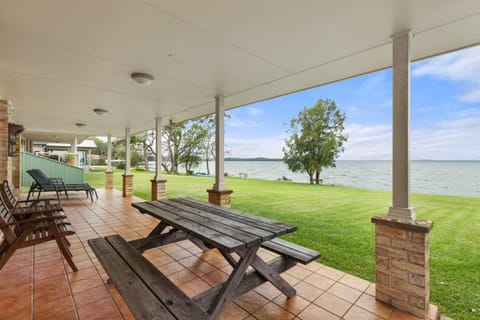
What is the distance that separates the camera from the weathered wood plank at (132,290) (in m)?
1.13

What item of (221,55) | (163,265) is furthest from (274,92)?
(163,265)

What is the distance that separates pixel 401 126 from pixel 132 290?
2381 mm

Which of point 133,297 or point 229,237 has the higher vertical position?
point 229,237

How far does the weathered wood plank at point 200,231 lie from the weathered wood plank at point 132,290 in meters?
0.47

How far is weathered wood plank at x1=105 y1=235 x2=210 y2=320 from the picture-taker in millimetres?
1156

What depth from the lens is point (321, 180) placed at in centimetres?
1562

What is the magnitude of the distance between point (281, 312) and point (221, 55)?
249cm

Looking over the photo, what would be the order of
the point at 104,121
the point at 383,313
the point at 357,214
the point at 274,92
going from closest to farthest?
1. the point at 383,313
2. the point at 274,92
3. the point at 357,214
4. the point at 104,121

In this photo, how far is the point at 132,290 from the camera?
1.31 metres

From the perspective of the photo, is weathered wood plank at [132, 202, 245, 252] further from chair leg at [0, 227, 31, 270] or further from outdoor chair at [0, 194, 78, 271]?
chair leg at [0, 227, 31, 270]

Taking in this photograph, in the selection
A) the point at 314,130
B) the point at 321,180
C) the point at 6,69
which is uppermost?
the point at 314,130

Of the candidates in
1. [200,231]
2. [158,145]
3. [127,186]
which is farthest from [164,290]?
[127,186]

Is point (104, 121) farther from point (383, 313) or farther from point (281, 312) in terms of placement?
point (383, 313)

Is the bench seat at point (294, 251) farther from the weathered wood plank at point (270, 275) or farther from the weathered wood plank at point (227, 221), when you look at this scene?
the weathered wood plank at point (227, 221)
